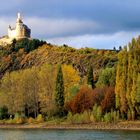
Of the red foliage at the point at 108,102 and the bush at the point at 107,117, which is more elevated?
the red foliage at the point at 108,102

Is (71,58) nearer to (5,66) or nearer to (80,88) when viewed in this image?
(5,66)

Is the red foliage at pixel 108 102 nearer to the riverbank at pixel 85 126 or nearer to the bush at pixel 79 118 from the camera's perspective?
the bush at pixel 79 118

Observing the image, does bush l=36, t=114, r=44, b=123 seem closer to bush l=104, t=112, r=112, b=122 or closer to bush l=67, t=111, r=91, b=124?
bush l=67, t=111, r=91, b=124

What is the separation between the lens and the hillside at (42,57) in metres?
180

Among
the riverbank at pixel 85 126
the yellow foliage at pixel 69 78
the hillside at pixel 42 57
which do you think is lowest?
the riverbank at pixel 85 126

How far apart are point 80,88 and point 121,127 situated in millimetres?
21872

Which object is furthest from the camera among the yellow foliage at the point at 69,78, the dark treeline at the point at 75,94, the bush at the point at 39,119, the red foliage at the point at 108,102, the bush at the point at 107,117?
the yellow foliage at the point at 69,78

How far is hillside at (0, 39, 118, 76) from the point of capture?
17950 cm

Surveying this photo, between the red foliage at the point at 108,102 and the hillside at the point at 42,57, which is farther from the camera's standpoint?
the hillside at the point at 42,57

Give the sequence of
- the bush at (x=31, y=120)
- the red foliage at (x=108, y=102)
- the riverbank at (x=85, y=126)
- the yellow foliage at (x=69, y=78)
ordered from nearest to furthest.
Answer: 1. the riverbank at (x=85, y=126)
2. the red foliage at (x=108, y=102)
3. the bush at (x=31, y=120)
4. the yellow foliage at (x=69, y=78)

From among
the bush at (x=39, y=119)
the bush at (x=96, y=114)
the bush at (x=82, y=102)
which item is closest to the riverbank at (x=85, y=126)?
the bush at (x=39, y=119)

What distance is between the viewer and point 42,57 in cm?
19325

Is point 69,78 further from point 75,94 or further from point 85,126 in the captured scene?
point 85,126

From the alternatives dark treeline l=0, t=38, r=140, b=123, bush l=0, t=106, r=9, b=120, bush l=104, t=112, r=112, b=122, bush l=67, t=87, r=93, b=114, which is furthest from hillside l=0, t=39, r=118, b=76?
bush l=104, t=112, r=112, b=122
